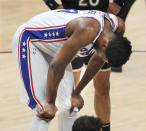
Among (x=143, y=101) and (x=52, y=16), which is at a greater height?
(x=52, y=16)

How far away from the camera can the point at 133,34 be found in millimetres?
7445

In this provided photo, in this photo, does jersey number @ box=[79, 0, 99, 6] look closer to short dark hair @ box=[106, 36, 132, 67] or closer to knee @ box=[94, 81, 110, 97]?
knee @ box=[94, 81, 110, 97]

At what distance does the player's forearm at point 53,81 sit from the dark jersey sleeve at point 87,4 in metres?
1.05

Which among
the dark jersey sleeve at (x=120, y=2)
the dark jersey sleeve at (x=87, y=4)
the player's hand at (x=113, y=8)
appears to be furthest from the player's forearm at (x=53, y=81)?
the dark jersey sleeve at (x=120, y=2)

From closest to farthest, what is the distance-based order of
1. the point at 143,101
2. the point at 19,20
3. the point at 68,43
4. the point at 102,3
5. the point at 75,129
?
the point at 75,129 → the point at 68,43 → the point at 102,3 → the point at 143,101 → the point at 19,20

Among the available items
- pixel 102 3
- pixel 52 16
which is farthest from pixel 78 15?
pixel 102 3

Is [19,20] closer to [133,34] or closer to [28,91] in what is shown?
[133,34]

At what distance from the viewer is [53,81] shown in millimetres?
3396

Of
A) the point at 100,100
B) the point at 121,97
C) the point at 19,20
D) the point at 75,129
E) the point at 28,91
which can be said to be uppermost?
the point at 75,129

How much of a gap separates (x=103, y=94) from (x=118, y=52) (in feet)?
3.86

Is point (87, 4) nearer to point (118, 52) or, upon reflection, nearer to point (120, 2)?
point (120, 2)

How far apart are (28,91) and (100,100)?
922mm

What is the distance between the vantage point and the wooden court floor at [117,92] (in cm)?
478

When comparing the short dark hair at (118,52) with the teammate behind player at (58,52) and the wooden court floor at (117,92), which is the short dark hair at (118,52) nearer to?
the teammate behind player at (58,52)
